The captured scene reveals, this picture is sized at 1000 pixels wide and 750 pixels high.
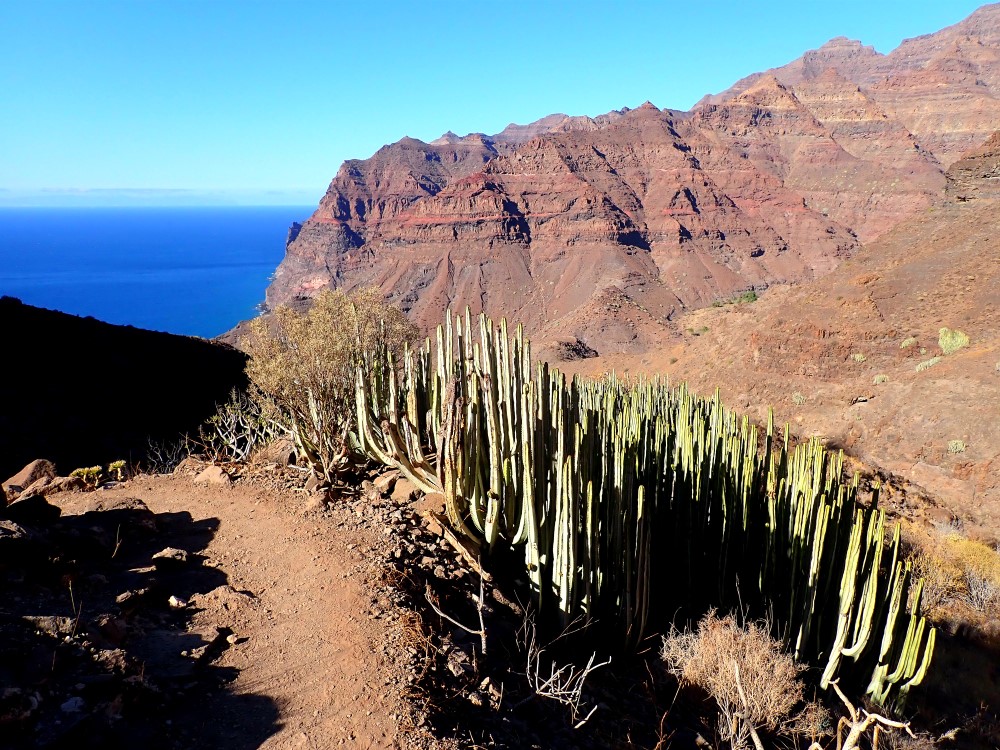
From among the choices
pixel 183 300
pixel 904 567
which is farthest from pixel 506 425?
pixel 183 300

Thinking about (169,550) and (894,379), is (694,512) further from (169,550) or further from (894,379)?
(894,379)

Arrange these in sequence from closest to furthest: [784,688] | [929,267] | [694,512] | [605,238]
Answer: [784,688] < [694,512] < [929,267] < [605,238]

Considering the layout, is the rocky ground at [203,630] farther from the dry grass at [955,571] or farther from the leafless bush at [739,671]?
the dry grass at [955,571]

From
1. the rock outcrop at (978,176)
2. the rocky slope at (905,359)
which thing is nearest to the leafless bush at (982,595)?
the rocky slope at (905,359)

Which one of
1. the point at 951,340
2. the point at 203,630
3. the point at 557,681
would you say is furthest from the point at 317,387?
the point at 951,340

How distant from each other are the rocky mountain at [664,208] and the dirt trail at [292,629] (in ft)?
146

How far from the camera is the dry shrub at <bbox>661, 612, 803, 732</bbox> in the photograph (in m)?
5.68

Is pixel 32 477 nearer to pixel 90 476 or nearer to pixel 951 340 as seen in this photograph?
pixel 90 476

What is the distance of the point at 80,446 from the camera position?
17266 mm

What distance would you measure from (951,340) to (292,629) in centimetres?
2077

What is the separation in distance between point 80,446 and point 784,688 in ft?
59.3

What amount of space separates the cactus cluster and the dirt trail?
1258mm

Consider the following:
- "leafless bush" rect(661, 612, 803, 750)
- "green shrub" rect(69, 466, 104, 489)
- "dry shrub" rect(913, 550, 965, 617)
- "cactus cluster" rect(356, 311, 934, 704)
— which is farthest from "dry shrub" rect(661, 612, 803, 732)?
"green shrub" rect(69, 466, 104, 489)

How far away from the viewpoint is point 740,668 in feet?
19.1
